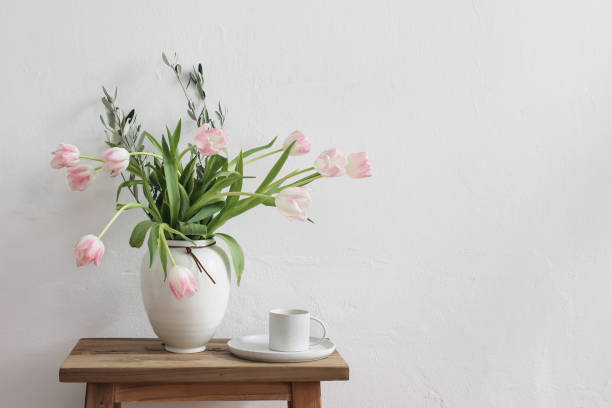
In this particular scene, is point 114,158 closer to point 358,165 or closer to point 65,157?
point 65,157

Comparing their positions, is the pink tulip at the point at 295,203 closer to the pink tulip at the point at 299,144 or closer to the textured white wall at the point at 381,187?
the pink tulip at the point at 299,144

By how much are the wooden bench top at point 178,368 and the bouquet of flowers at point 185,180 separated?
0.46 feet

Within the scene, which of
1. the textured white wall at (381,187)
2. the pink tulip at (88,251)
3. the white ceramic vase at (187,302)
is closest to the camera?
the pink tulip at (88,251)

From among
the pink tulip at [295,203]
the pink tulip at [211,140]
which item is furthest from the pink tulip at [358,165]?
the pink tulip at [211,140]

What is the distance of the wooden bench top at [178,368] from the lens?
1029 mm

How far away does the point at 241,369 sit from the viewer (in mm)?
1062

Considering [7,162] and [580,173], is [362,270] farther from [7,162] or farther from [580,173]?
[7,162]

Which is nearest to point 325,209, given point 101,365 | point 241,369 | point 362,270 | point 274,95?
point 362,270

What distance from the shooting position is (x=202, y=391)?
109 centimetres

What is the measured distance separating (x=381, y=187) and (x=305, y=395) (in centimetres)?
47

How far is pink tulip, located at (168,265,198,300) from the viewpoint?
3.31 feet

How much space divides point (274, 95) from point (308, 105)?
0.24ft

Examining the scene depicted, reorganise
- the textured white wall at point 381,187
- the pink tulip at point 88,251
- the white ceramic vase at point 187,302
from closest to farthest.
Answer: the pink tulip at point 88,251 → the white ceramic vase at point 187,302 → the textured white wall at point 381,187

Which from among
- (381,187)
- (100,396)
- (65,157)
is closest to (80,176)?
(65,157)
